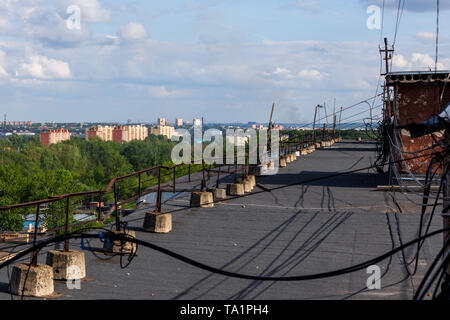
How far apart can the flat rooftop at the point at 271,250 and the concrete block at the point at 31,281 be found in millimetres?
206

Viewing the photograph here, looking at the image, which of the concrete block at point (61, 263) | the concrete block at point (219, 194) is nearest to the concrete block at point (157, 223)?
the concrete block at point (61, 263)

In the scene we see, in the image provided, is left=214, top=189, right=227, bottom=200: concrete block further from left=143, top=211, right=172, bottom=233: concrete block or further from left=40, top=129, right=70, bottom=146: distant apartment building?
left=40, top=129, right=70, bottom=146: distant apartment building

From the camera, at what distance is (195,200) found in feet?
44.3

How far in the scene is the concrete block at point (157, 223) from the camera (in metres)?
10.5

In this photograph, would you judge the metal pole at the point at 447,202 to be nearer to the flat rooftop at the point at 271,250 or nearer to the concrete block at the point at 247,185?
the flat rooftop at the point at 271,250

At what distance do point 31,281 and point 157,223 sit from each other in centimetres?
415

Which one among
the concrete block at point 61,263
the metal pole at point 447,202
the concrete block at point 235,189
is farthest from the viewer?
the concrete block at point 235,189

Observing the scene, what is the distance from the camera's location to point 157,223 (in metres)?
10.5

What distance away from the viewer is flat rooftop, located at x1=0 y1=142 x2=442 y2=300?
23.6 ft

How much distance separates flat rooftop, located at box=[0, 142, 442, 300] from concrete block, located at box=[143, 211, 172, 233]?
0.16 metres
